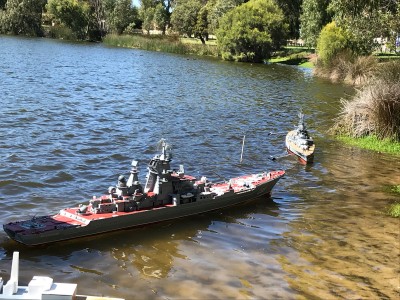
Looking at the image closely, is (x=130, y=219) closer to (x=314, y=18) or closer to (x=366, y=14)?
(x=366, y=14)

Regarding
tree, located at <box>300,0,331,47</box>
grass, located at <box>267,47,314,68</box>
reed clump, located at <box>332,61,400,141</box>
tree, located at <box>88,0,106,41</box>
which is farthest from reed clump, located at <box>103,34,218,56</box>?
reed clump, located at <box>332,61,400,141</box>

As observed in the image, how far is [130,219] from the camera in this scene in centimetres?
1667

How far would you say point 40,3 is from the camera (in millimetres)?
131750

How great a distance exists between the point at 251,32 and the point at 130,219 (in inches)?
3107

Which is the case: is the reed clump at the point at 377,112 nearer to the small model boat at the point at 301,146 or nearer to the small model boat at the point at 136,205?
the small model boat at the point at 301,146

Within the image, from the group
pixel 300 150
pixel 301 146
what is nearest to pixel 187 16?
pixel 301 146

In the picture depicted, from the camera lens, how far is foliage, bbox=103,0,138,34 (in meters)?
130

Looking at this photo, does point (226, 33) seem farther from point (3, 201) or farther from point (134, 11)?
point (3, 201)

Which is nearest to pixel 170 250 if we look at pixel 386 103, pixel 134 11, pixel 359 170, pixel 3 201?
pixel 3 201

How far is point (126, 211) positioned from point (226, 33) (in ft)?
266

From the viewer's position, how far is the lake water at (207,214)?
1373cm

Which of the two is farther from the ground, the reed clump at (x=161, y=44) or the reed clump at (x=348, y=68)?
the reed clump at (x=161, y=44)

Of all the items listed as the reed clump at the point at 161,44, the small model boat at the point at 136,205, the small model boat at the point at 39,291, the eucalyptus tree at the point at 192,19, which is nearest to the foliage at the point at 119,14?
the reed clump at the point at 161,44

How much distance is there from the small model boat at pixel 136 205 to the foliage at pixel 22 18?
118525 mm
